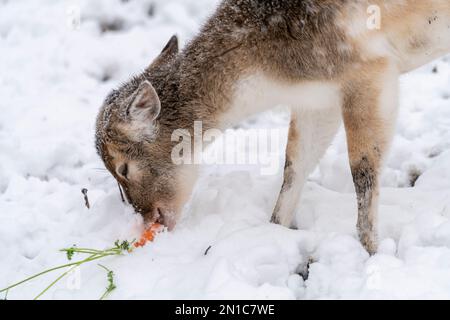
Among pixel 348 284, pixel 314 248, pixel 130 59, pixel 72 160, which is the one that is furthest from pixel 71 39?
pixel 348 284

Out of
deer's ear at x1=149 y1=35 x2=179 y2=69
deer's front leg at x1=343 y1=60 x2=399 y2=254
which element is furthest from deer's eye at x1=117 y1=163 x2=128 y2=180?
deer's front leg at x1=343 y1=60 x2=399 y2=254

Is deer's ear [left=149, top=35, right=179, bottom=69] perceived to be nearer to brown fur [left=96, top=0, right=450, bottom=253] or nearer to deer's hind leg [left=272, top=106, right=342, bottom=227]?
brown fur [left=96, top=0, right=450, bottom=253]

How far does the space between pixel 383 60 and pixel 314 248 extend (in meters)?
1.30

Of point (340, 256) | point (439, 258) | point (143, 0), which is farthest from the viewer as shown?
point (143, 0)

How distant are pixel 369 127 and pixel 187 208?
161 centimetres

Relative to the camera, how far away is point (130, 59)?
7742 mm

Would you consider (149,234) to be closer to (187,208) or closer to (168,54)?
(187,208)

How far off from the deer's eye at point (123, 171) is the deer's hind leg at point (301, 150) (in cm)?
116

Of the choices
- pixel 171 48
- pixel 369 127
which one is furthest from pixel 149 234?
pixel 369 127

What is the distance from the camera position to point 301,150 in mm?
5156

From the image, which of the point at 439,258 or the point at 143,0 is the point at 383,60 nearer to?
the point at 439,258

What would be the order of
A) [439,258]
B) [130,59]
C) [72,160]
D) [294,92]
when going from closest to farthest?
[439,258] → [294,92] → [72,160] → [130,59]

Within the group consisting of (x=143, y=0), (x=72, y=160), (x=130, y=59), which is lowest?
(x=72, y=160)

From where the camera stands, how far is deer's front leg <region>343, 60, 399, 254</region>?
428 cm
